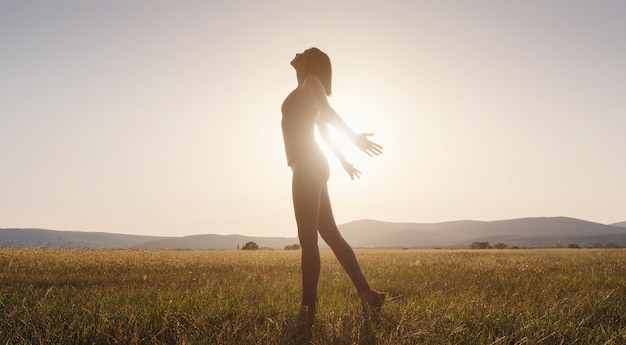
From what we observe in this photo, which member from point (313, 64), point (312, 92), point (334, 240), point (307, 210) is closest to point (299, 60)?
point (313, 64)

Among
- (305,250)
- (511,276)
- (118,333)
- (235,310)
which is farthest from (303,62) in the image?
(511,276)

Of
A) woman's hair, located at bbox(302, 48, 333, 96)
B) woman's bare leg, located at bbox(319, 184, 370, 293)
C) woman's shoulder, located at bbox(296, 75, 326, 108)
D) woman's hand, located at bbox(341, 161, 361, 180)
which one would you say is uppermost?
woman's hair, located at bbox(302, 48, 333, 96)

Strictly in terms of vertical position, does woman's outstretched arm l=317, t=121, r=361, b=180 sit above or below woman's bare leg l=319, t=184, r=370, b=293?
above

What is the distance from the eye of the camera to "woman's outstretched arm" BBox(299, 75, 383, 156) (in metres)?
3.86

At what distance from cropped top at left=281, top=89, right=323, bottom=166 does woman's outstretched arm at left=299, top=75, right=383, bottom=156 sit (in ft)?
0.46

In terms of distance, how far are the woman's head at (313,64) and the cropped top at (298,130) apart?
1.08 feet

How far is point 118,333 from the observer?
119 inches

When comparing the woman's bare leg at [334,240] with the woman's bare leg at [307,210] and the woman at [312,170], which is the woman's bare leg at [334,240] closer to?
the woman at [312,170]

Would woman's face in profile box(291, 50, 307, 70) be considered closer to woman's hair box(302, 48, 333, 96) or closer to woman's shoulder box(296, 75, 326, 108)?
→ woman's hair box(302, 48, 333, 96)

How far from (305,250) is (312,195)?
0.51 m

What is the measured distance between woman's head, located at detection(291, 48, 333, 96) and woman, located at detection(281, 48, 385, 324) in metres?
0.01

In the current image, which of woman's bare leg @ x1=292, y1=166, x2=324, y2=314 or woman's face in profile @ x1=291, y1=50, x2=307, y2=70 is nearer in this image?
woman's bare leg @ x1=292, y1=166, x2=324, y2=314

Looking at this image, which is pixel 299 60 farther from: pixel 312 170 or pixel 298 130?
pixel 312 170

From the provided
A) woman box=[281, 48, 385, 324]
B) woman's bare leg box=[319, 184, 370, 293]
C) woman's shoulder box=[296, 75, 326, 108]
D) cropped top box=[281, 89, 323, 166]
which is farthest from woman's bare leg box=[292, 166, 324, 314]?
woman's shoulder box=[296, 75, 326, 108]
